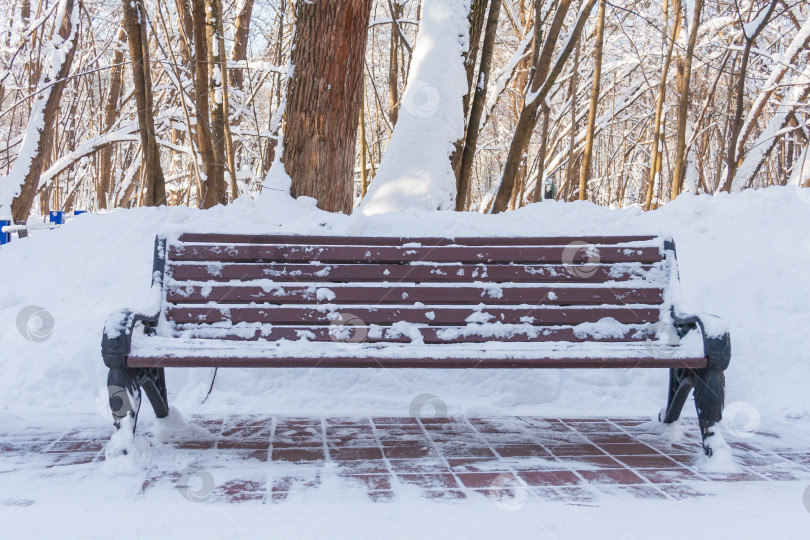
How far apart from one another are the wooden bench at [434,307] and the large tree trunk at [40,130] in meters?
8.25

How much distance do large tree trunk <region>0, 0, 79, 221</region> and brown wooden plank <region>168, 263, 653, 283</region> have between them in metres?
8.22

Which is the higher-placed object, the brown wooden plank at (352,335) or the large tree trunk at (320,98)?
Result: the large tree trunk at (320,98)

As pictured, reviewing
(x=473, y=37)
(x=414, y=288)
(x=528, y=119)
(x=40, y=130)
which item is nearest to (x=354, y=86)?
(x=473, y=37)

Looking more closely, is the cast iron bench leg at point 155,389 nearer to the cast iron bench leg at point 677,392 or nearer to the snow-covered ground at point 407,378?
the snow-covered ground at point 407,378

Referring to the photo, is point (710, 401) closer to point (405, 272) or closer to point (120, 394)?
point (405, 272)

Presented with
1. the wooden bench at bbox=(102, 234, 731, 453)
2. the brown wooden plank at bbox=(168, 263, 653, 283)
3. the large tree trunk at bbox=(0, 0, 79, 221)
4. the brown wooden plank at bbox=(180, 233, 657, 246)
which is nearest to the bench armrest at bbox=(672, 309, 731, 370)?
the wooden bench at bbox=(102, 234, 731, 453)

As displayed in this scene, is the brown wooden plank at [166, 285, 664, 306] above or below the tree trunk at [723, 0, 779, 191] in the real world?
below

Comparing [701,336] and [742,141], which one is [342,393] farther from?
[742,141]

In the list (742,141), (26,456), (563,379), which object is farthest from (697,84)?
→ (26,456)

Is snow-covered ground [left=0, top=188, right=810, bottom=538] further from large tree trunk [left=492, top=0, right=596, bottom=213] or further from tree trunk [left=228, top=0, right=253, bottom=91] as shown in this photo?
tree trunk [left=228, top=0, right=253, bottom=91]

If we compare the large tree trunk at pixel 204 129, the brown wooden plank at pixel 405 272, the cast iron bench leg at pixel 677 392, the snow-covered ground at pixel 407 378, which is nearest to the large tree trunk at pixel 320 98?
the snow-covered ground at pixel 407 378

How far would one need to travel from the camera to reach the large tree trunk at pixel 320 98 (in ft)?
18.5

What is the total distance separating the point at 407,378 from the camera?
453 centimetres

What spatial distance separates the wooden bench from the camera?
3.04 m
